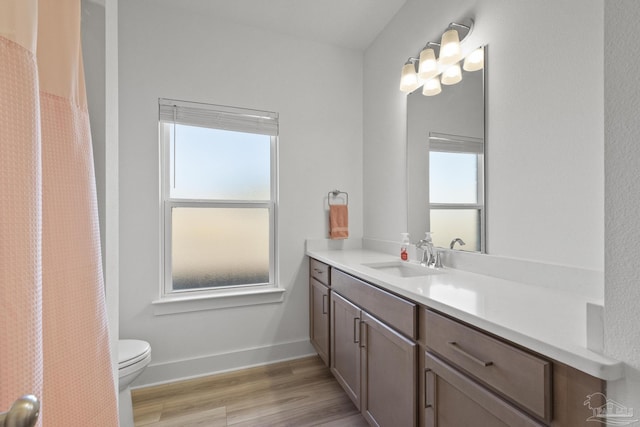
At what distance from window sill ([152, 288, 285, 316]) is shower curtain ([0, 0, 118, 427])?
58.8 inches

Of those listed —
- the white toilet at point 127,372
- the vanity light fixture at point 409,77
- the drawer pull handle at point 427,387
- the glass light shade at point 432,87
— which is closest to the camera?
the drawer pull handle at point 427,387

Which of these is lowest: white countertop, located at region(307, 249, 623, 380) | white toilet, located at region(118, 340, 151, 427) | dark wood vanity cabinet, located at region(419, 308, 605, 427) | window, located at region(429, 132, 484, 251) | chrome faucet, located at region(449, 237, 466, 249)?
white toilet, located at region(118, 340, 151, 427)

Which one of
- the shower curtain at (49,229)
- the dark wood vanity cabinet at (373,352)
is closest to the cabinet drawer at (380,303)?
the dark wood vanity cabinet at (373,352)

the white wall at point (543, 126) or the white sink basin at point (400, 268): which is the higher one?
the white wall at point (543, 126)

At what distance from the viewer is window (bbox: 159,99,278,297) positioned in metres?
2.10

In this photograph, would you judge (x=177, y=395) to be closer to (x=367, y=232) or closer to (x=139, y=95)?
(x=367, y=232)

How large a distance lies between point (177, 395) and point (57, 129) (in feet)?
6.39

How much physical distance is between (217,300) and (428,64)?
7.07 ft

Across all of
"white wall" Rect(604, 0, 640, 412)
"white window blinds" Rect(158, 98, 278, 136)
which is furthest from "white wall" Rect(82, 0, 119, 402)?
"white wall" Rect(604, 0, 640, 412)

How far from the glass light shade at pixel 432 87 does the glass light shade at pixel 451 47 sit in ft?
0.54

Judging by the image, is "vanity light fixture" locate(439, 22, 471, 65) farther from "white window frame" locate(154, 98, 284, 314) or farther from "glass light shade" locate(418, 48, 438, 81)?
"white window frame" locate(154, 98, 284, 314)

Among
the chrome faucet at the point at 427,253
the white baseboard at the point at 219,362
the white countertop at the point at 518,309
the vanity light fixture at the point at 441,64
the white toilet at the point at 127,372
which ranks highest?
the vanity light fixture at the point at 441,64

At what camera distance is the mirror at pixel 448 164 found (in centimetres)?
151

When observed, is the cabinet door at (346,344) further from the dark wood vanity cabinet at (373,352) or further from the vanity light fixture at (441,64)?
the vanity light fixture at (441,64)
